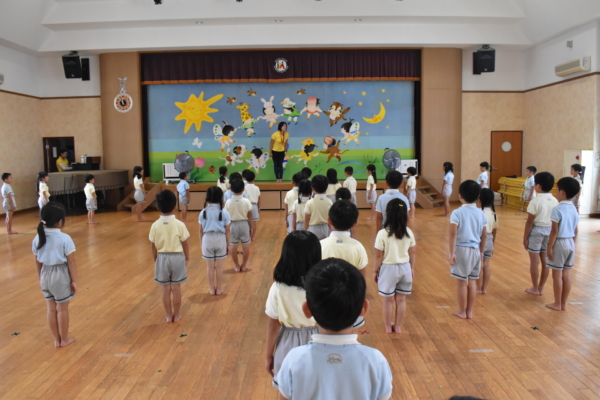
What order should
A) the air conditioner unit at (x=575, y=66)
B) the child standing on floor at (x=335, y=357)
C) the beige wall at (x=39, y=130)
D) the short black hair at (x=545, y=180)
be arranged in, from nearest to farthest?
the child standing on floor at (x=335, y=357)
the short black hair at (x=545, y=180)
the air conditioner unit at (x=575, y=66)
the beige wall at (x=39, y=130)

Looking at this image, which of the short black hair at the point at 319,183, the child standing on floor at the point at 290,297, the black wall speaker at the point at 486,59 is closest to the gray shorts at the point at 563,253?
the short black hair at the point at 319,183

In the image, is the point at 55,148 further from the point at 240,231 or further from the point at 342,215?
the point at 342,215

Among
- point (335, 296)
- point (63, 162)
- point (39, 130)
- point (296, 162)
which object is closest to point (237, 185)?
point (335, 296)

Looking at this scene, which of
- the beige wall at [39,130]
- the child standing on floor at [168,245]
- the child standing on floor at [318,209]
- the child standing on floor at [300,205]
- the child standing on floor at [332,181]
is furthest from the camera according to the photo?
the beige wall at [39,130]

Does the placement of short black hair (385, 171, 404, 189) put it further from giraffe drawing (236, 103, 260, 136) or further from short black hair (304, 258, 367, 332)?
giraffe drawing (236, 103, 260, 136)

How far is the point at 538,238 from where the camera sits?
4.62m

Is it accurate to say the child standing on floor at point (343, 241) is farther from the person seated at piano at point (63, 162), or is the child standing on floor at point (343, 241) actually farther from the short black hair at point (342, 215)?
the person seated at piano at point (63, 162)

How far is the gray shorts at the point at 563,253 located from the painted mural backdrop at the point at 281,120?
8.08 meters

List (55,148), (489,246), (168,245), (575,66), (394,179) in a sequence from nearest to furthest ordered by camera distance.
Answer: (168,245)
(489,246)
(394,179)
(575,66)
(55,148)

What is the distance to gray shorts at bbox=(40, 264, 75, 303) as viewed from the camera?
3535mm

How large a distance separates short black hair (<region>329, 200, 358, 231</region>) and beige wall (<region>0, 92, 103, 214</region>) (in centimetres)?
1080

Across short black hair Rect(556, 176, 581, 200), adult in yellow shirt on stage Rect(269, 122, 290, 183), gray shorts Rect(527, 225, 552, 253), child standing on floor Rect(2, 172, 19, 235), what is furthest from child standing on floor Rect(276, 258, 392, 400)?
adult in yellow shirt on stage Rect(269, 122, 290, 183)

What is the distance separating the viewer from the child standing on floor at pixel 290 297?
2146 millimetres

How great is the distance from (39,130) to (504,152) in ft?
40.3
